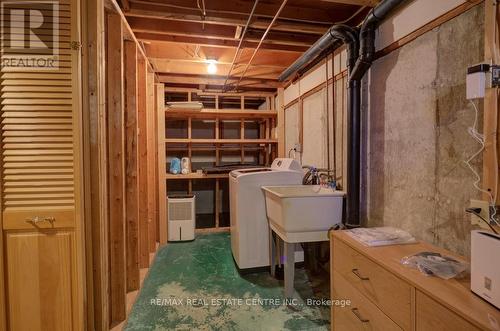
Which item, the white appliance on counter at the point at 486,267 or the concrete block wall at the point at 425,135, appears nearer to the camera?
the white appliance on counter at the point at 486,267

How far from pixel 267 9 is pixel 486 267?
2.16 meters

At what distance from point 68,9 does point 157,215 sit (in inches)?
109

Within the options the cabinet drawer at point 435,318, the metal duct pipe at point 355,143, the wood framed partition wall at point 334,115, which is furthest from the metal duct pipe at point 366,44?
the cabinet drawer at point 435,318

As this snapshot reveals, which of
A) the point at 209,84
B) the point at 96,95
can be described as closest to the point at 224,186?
the point at 209,84

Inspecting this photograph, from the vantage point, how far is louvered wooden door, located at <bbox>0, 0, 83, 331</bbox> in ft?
4.47

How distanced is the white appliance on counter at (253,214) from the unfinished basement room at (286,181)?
0.05 feet

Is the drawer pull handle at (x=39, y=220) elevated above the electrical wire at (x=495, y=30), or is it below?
below

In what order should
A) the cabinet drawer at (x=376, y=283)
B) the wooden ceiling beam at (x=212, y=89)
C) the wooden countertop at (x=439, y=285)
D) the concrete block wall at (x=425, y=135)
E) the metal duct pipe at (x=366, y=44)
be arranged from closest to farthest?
the wooden countertop at (x=439, y=285) → the cabinet drawer at (x=376, y=283) → the concrete block wall at (x=425, y=135) → the metal duct pipe at (x=366, y=44) → the wooden ceiling beam at (x=212, y=89)

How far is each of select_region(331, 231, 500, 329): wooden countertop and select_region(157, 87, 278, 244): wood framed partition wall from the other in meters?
→ 2.84

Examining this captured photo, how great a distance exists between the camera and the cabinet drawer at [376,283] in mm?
1003

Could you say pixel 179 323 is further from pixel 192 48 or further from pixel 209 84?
pixel 209 84

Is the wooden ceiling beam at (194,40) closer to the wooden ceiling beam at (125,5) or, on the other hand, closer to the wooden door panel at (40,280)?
the wooden ceiling beam at (125,5)

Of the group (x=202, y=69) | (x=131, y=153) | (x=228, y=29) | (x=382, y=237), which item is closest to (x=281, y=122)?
(x=202, y=69)

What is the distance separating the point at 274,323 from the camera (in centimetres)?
186
